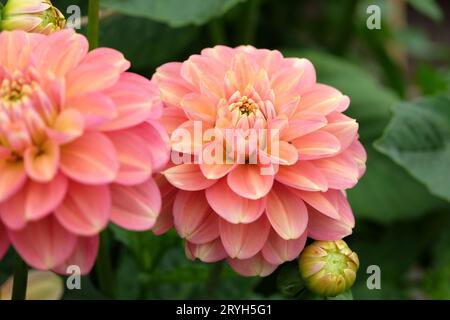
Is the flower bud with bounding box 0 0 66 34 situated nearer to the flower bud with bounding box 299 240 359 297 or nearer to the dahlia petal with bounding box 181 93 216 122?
the dahlia petal with bounding box 181 93 216 122

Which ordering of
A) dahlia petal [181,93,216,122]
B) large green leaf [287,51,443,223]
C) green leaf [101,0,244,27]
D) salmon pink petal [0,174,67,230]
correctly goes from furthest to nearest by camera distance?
large green leaf [287,51,443,223], green leaf [101,0,244,27], dahlia petal [181,93,216,122], salmon pink petal [0,174,67,230]

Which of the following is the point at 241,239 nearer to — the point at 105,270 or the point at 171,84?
the point at 171,84

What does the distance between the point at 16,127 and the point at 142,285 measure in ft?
1.11

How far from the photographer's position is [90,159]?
1.36 ft

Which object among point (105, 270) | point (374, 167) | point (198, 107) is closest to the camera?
point (198, 107)

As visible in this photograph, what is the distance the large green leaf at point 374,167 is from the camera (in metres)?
0.95

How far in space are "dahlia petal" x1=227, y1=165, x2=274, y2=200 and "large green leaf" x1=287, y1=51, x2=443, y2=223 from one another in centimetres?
43

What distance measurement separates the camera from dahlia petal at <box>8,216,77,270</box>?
414mm

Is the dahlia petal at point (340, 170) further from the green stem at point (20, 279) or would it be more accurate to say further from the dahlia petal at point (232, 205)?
A: the green stem at point (20, 279)

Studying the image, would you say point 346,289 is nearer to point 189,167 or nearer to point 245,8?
point 189,167

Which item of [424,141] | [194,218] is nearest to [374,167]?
[424,141]

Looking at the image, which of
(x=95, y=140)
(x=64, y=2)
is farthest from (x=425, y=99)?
(x=95, y=140)

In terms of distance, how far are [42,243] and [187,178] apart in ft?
0.36

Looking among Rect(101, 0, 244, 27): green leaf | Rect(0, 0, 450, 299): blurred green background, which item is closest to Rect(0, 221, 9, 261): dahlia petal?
Rect(0, 0, 450, 299): blurred green background
